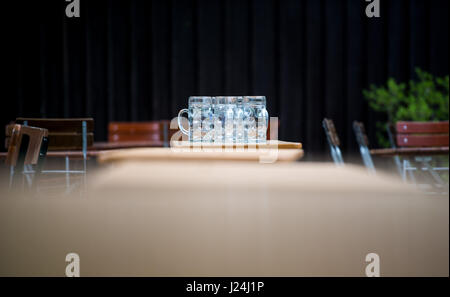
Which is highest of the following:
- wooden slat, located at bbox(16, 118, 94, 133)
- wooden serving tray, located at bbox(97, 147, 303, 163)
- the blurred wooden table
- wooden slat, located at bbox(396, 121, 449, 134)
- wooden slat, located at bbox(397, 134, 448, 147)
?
wooden slat, located at bbox(16, 118, 94, 133)

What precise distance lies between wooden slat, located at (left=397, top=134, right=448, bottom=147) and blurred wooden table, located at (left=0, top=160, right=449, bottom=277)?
156cm

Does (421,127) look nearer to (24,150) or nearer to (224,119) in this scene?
(224,119)

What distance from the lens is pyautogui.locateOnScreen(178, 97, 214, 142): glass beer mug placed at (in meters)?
1.48

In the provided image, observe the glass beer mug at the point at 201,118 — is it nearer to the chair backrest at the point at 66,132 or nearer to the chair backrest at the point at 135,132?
the chair backrest at the point at 66,132

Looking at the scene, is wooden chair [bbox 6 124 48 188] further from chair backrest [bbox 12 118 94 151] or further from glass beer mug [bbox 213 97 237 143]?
chair backrest [bbox 12 118 94 151]

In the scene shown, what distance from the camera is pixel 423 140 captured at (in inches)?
120

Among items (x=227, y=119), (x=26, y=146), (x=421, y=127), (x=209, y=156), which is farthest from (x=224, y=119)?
(x=421, y=127)

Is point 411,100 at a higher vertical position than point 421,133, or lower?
higher

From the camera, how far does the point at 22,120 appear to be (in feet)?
8.84

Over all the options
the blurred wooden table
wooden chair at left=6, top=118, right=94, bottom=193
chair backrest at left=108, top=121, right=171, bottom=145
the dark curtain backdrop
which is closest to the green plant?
the dark curtain backdrop

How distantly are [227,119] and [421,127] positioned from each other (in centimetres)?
201
